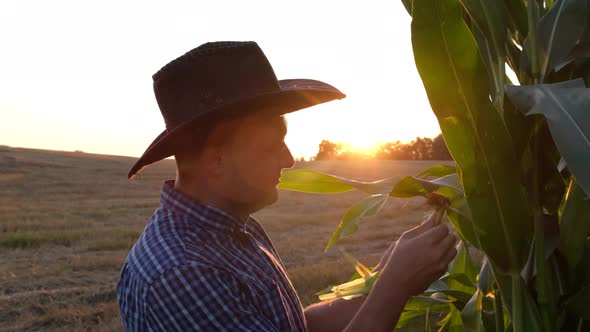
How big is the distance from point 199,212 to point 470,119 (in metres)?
0.63

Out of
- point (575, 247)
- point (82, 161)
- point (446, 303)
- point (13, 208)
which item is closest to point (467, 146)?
point (575, 247)

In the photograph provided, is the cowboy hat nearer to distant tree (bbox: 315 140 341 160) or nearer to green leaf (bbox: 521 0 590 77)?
green leaf (bbox: 521 0 590 77)

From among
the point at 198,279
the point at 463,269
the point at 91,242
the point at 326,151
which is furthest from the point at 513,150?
the point at 326,151

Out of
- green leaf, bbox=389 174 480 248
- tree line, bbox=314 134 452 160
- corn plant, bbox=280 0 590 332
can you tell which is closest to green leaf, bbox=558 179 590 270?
corn plant, bbox=280 0 590 332

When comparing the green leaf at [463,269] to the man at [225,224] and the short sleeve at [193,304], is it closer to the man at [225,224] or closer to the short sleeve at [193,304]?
the man at [225,224]

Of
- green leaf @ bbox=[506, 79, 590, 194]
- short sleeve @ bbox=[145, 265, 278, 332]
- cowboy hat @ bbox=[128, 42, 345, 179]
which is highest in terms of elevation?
cowboy hat @ bbox=[128, 42, 345, 179]

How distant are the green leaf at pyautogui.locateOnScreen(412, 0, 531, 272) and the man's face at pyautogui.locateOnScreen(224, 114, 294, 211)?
43cm

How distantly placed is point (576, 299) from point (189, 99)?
3.00 ft

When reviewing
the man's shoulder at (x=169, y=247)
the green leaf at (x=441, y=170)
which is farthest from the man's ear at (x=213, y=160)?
the green leaf at (x=441, y=170)

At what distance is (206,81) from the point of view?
4.88ft

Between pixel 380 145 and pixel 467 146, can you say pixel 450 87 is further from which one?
pixel 380 145

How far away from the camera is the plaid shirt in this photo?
4.07 ft

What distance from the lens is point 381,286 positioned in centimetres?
129

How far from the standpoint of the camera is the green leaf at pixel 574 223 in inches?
45.7
